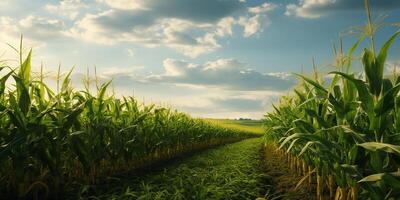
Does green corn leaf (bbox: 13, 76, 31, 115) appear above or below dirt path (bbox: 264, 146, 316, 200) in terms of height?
above

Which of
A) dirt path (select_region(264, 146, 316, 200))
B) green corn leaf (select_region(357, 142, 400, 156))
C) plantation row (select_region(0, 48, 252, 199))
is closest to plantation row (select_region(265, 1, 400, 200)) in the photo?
green corn leaf (select_region(357, 142, 400, 156))

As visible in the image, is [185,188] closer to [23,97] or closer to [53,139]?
[53,139]

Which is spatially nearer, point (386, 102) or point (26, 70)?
point (386, 102)

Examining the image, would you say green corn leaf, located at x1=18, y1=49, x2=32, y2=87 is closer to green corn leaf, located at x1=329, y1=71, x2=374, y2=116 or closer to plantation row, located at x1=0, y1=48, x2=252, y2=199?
plantation row, located at x1=0, y1=48, x2=252, y2=199

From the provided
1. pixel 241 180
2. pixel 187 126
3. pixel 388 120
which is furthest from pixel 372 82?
pixel 187 126

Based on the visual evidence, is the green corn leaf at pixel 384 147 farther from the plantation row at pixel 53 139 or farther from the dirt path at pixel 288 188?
the plantation row at pixel 53 139

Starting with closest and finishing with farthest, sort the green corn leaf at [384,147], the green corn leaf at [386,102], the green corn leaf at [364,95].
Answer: the green corn leaf at [384,147], the green corn leaf at [386,102], the green corn leaf at [364,95]

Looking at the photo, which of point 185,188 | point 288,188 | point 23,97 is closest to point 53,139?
point 23,97

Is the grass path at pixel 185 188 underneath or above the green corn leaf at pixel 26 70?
underneath

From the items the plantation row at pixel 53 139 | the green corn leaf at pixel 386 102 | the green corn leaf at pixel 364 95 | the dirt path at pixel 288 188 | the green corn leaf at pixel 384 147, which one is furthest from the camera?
the dirt path at pixel 288 188

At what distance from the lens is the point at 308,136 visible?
3777 millimetres

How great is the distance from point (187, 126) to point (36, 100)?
8.13 metres

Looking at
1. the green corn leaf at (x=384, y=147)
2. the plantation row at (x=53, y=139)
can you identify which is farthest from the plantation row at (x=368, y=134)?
the plantation row at (x=53, y=139)

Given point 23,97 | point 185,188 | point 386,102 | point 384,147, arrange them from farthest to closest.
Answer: point 185,188, point 23,97, point 386,102, point 384,147
